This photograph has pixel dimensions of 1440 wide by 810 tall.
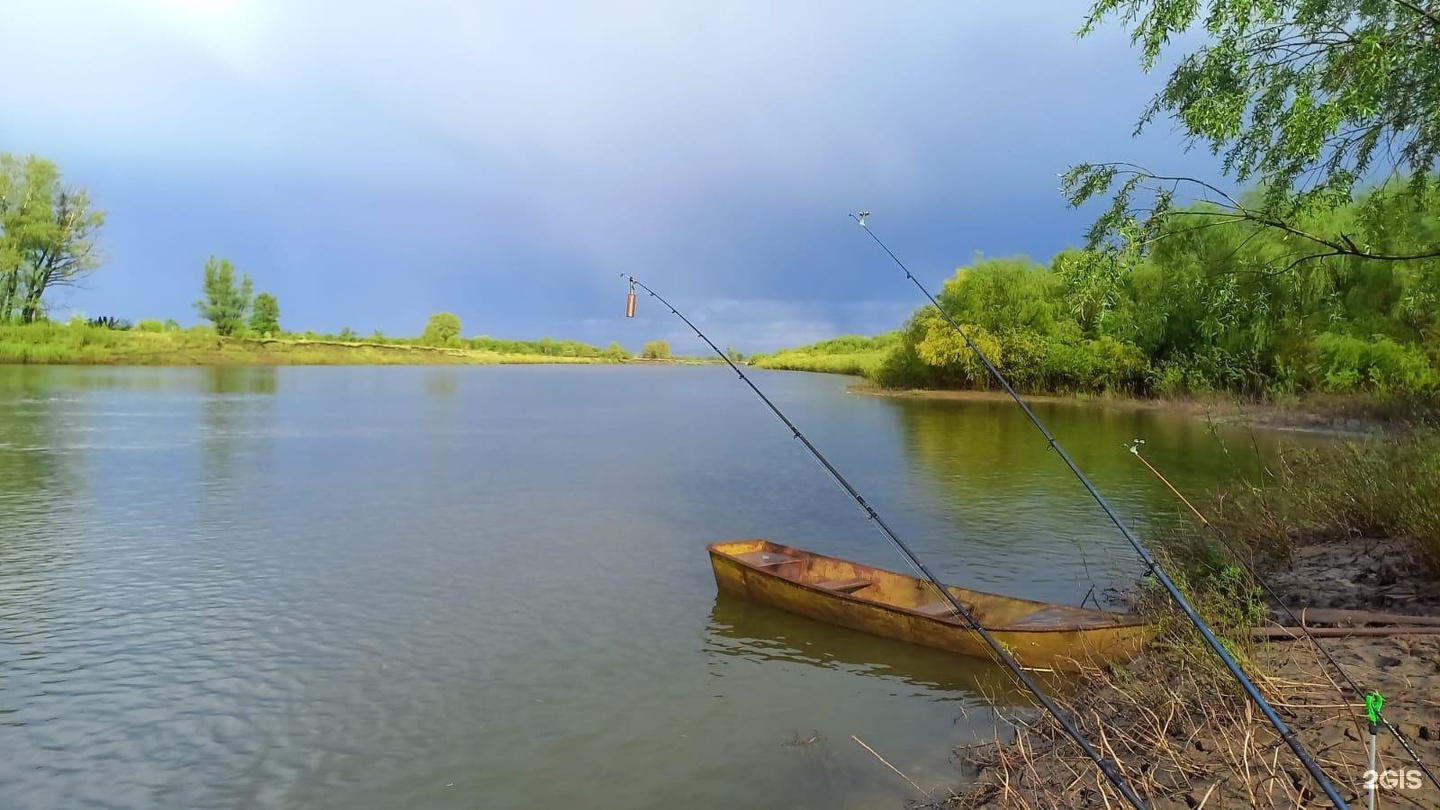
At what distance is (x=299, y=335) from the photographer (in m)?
115

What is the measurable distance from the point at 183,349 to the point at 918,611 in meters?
97.7

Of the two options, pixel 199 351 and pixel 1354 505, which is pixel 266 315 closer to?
pixel 199 351

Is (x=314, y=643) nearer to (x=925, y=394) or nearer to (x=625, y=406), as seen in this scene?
(x=625, y=406)

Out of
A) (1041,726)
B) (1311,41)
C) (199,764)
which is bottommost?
(199,764)

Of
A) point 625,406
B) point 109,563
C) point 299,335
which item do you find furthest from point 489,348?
point 109,563

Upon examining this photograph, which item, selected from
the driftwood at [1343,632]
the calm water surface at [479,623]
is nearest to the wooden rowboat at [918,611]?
the calm water surface at [479,623]

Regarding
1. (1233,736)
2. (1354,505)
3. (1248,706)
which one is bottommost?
(1233,736)

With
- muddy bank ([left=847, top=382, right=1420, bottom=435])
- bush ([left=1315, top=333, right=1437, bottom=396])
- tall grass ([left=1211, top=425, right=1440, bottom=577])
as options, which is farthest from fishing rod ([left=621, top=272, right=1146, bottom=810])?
bush ([left=1315, top=333, right=1437, bottom=396])

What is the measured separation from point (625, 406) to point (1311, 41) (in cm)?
4798

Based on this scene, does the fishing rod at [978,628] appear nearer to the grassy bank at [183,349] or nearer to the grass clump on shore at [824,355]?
the grassy bank at [183,349]

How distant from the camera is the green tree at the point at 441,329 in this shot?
479 feet

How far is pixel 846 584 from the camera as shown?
37.2 ft

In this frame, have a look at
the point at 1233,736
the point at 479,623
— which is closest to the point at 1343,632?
the point at 1233,736

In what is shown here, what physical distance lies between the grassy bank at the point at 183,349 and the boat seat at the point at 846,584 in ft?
268
